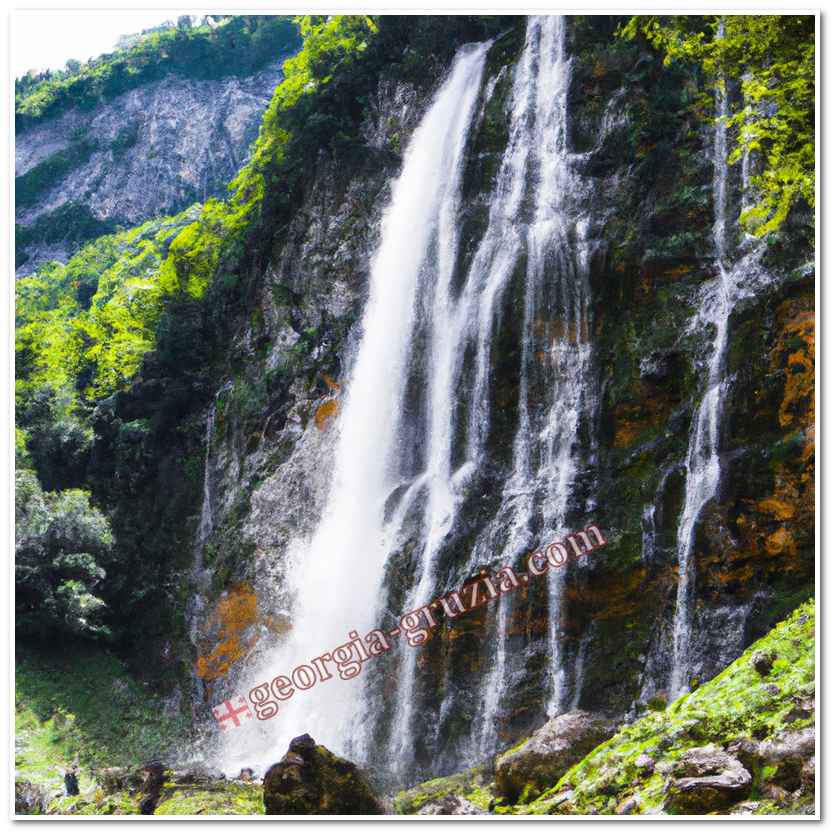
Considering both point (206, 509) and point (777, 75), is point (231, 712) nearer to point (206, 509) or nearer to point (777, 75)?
point (206, 509)

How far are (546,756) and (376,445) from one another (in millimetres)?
4334

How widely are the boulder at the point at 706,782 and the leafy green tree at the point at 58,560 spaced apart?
5.73 m

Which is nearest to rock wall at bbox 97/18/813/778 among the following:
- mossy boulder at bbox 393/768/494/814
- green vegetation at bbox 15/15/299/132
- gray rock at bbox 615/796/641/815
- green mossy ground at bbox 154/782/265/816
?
mossy boulder at bbox 393/768/494/814

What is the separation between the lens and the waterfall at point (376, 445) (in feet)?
26.2

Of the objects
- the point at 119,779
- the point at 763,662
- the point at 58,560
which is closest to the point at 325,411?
the point at 58,560

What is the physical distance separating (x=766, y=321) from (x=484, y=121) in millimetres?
4757

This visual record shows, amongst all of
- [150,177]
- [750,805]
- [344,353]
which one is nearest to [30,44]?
[344,353]

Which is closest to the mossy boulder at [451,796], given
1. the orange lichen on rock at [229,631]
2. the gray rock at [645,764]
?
the gray rock at [645,764]

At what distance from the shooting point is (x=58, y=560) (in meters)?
9.23

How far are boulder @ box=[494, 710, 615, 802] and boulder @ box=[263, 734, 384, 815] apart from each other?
3.00ft

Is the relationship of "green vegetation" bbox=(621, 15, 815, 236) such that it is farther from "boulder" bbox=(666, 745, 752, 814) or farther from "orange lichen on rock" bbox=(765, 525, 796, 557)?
"boulder" bbox=(666, 745, 752, 814)

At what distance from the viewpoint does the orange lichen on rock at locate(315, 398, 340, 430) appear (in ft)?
34.1

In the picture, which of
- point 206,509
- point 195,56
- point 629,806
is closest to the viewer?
point 629,806

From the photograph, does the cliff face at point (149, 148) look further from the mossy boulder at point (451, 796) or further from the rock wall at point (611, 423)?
the mossy boulder at point (451, 796)
